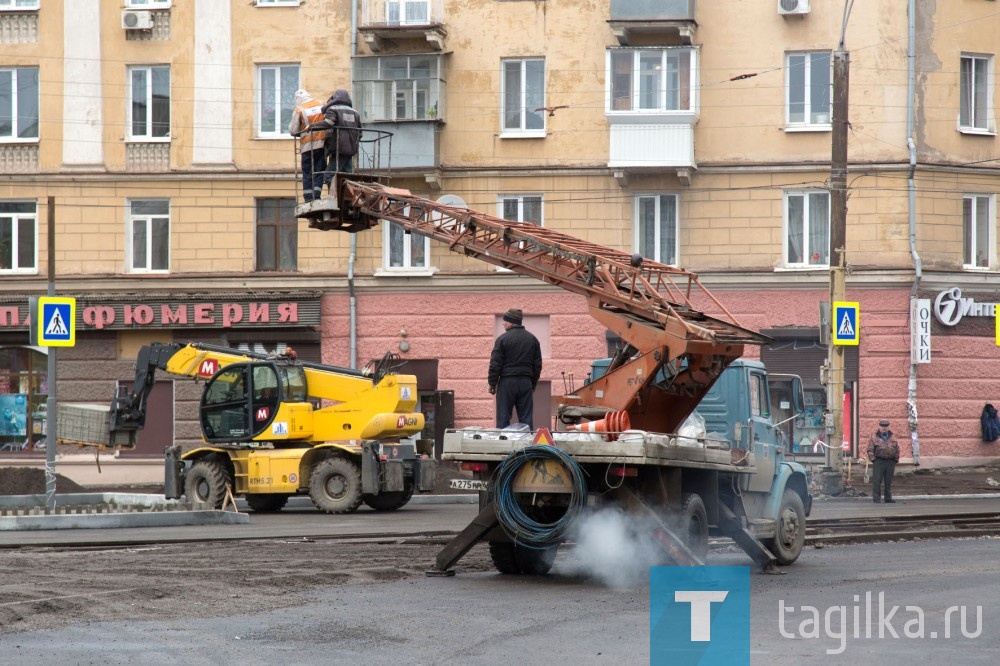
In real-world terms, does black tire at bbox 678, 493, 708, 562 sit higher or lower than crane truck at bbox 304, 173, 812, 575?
lower

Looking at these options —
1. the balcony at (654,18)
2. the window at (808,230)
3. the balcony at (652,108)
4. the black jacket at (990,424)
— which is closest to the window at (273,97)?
the balcony at (652,108)

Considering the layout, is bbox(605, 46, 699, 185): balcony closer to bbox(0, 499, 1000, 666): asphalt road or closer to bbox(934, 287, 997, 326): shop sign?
bbox(934, 287, 997, 326): shop sign

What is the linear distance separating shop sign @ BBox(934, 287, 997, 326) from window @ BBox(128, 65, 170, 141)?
717 inches

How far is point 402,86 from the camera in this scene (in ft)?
106

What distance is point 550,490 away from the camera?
39.6ft

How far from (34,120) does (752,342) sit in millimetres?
24488

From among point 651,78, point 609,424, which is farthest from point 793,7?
point 609,424

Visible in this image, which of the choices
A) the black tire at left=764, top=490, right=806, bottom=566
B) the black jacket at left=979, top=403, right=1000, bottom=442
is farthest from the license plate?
the black jacket at left=979, top=403, right=1000, bottom=442

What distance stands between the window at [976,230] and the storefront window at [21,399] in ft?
71.5

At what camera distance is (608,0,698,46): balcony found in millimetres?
31344

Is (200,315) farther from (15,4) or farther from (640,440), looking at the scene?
(640,440)

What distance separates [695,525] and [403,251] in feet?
68.5

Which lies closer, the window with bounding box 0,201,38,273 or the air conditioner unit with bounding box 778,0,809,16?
the air conditioner unit with bounding box 778,0,809,16

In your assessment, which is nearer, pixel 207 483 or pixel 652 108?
pixel 207 483
